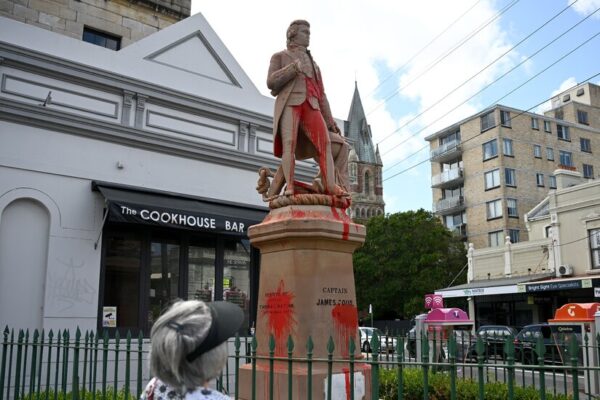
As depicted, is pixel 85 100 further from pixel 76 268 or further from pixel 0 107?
pixel 76 268

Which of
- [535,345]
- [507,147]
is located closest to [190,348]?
[535,345]

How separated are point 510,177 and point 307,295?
40729 millimetres

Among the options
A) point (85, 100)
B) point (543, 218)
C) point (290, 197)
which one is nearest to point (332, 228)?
point (290, 197)

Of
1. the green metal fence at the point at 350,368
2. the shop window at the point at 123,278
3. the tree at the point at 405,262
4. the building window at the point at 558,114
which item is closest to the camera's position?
the green metal fence at the point at 350,368

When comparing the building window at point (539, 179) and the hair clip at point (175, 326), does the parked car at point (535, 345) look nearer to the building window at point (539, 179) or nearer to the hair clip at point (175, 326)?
the hair clip at point (175, 326)

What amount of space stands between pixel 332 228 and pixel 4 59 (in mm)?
7369

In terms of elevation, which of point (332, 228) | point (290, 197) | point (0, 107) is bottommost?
point (332, 228)

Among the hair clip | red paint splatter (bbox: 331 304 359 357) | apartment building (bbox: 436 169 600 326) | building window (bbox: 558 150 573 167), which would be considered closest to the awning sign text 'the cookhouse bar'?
red paint splatter (bbox: 331 304 359 357)

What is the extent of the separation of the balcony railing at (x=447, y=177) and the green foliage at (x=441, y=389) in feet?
131

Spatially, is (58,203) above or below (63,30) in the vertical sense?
below

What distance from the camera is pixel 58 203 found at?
1034 cm

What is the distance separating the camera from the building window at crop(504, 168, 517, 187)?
1688 inches

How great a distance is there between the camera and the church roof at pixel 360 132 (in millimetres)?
94625

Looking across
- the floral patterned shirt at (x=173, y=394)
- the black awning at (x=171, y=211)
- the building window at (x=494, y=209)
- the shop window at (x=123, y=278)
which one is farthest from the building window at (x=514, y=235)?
the floral patterned shirt at (x=173, y=394)
